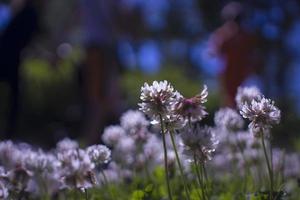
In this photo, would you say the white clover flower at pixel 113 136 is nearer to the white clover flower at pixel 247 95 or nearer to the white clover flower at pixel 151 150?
the white clover flower at pixel 151 150

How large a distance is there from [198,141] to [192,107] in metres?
0.11

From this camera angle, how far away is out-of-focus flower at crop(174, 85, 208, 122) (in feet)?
5.87

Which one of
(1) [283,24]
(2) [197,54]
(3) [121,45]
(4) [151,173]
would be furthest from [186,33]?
(4) [151,173]

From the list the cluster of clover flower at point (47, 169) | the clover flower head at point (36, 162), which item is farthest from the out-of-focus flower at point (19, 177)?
the clover flower head at point (36, 162)

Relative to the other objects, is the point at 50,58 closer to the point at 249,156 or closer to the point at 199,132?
the point at 249,156

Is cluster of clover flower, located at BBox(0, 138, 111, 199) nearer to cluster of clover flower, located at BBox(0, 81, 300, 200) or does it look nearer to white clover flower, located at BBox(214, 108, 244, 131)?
cluster of clover flower, located at BBox(0, 81, 300, 200)

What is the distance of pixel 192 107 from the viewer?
180cm

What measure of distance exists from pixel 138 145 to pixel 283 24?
21.9 metres

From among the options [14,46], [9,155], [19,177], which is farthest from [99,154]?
[14,46]

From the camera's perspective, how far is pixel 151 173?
3.01m

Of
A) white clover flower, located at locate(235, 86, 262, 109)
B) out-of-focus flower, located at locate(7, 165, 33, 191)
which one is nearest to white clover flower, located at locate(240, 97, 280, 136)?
white clover flower, located at locate(235, 86, 262, 109)

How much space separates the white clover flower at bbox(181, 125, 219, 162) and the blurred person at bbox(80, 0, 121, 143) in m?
4.53

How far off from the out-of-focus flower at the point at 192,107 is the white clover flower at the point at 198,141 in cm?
5

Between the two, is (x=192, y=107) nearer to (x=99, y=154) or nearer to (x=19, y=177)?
(x=99, y=154)
